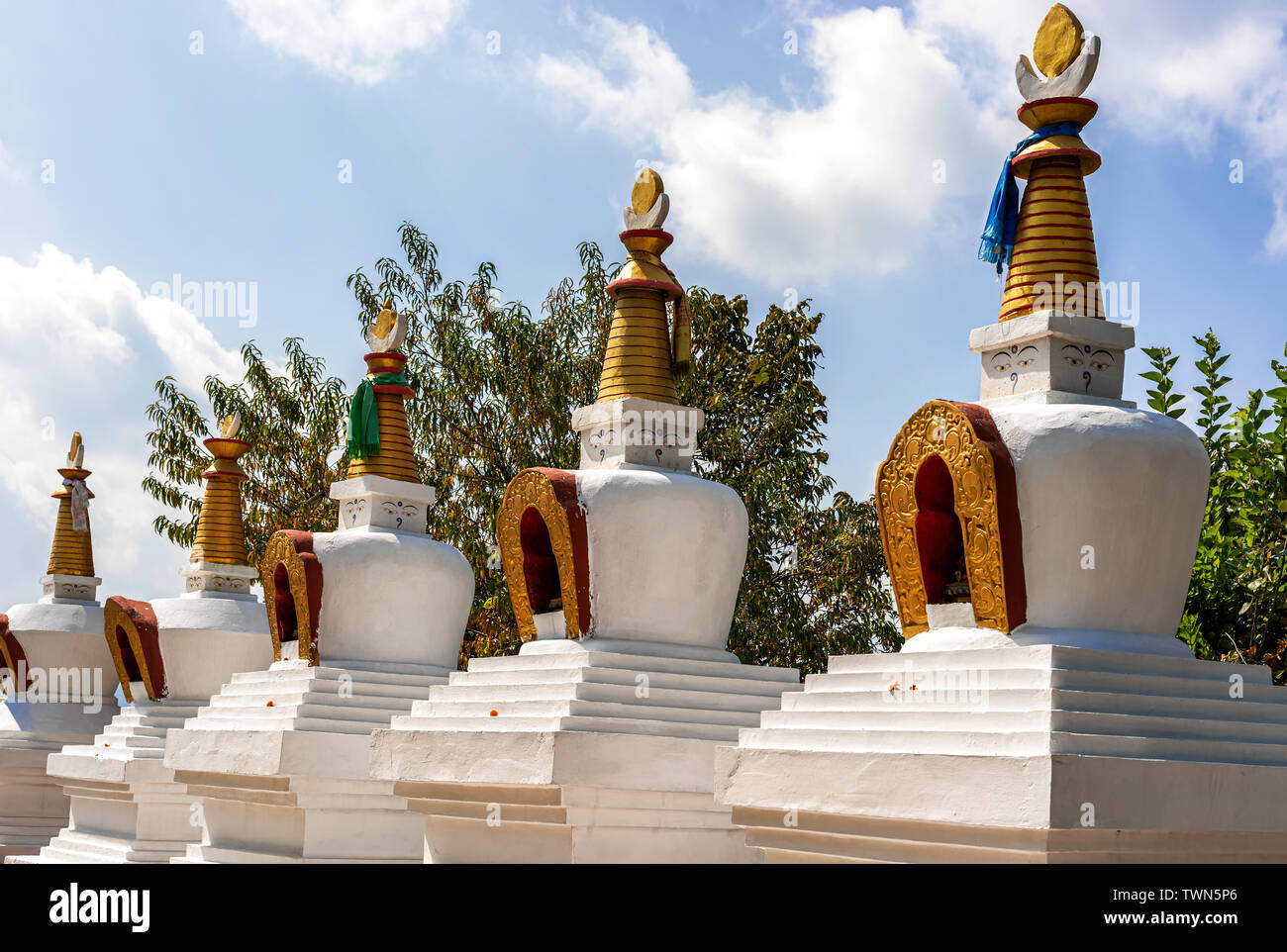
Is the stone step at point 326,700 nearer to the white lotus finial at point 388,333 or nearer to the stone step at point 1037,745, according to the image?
the white lotus finial at point 388,333

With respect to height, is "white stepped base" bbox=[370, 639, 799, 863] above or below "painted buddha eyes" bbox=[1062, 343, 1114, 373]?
below

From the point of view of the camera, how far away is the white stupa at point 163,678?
14906 millimetres

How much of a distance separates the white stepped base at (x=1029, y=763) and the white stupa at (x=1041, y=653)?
10 millimetres

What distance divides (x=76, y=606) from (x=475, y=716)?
11.1 m

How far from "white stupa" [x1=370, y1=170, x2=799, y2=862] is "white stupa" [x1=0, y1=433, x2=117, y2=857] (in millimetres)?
10077

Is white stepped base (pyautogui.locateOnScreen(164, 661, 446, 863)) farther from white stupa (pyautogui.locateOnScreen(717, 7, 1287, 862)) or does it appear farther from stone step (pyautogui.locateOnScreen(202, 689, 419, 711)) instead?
white stupa (pyautogui.locateOnScreen(717, 7, 1287, 862))

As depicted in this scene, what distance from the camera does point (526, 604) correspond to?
1027 centimetres

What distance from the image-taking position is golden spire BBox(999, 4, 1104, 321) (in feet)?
23.7

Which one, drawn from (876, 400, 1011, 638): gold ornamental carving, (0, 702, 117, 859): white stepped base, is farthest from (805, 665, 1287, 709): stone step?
(0, 702, 117, 859): white stepped base

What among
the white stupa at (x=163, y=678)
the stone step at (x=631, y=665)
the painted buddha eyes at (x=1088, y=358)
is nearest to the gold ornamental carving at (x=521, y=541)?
the stone step at (x=631, y=665)

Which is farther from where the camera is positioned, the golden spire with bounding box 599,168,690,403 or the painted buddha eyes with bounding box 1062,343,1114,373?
the golden spire with bounding box 599,168,690,403

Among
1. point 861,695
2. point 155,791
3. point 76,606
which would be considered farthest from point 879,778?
point 76,606

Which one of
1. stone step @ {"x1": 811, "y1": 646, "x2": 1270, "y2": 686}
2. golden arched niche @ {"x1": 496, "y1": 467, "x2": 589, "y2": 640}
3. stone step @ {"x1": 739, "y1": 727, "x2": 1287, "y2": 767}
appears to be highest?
golden arched niche @ {"x1": 496, "y1": 467, "x2": 589, "y2": 640}
